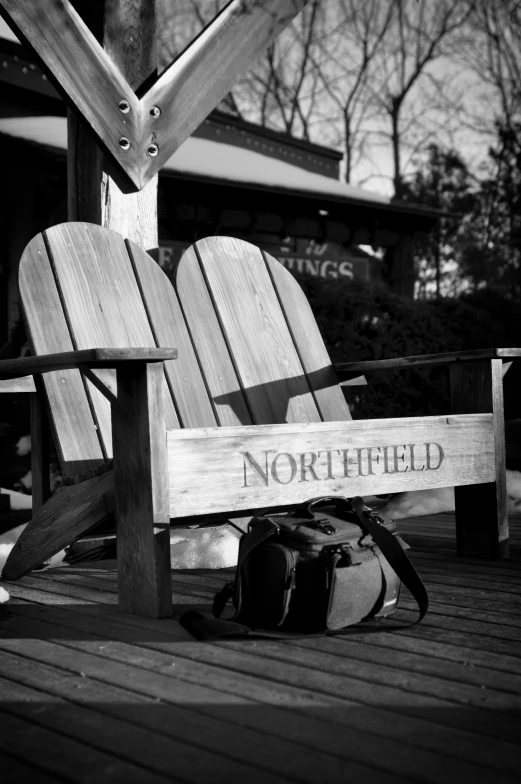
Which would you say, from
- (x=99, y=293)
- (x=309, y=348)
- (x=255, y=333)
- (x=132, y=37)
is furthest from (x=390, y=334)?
(x=99, y=293)

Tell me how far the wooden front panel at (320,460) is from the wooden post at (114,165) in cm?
126

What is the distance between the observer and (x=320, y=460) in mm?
2773

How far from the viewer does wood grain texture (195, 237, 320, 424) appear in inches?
139

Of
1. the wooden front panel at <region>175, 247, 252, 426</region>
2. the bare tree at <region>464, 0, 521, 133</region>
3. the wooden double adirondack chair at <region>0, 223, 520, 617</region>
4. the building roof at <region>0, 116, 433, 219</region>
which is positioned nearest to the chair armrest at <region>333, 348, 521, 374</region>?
the wooden double adirondack chair at <region>0, 223, 520, 617</region>

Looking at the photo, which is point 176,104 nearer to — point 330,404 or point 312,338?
point 312,338

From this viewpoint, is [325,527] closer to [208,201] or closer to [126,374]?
[126,374]

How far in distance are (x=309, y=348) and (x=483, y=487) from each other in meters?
0.92

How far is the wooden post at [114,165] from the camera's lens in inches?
137

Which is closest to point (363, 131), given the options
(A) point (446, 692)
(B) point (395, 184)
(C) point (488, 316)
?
(B) point (395, 184)

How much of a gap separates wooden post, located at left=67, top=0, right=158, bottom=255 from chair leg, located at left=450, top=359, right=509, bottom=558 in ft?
4.45

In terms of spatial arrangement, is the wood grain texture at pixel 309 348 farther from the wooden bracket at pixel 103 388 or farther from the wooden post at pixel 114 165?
the wooden bracket at pixel 103 388

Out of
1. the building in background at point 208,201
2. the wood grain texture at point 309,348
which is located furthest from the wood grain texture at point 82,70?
the building in background at point 208,201

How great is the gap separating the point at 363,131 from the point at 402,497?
19.6 meters

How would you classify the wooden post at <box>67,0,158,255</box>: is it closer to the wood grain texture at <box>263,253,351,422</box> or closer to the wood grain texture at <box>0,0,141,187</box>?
the wood grain texture at <box>0,0,141,187</box>
